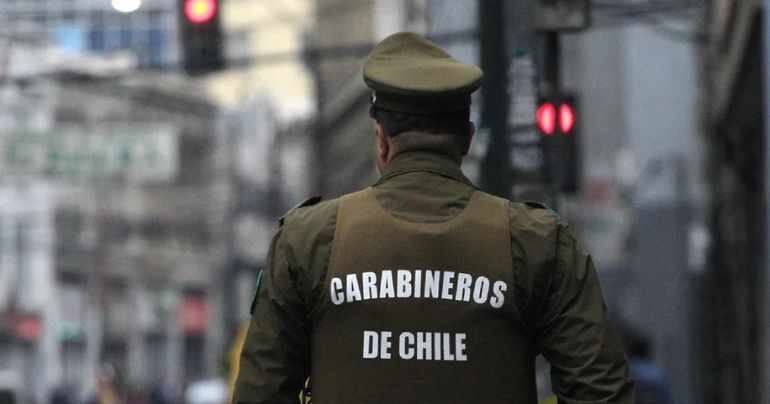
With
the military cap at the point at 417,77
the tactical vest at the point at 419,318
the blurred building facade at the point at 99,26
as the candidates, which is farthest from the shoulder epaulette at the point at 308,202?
the blurred building facade at the point at 99,26

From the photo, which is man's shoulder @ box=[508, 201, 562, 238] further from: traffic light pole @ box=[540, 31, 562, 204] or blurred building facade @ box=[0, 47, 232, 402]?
blurred building facade @ box=[0, 47, 232, 402]

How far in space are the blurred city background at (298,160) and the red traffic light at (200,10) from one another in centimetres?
4

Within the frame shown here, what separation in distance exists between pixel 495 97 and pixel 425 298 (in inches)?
279

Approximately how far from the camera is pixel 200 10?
18547 millimetres

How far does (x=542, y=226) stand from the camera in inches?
168

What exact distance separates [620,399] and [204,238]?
7033 cm

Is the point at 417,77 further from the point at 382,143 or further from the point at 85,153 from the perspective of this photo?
the point at 85,153

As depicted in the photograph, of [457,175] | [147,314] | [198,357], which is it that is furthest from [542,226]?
[198,357]

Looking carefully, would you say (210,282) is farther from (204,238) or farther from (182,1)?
(182,1)

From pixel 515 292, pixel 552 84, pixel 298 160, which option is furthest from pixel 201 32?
pixel 298 160

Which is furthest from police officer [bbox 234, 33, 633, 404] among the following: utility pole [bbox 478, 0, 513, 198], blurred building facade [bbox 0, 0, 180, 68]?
blurred building facade [bbox 0, 0, 180, 68]

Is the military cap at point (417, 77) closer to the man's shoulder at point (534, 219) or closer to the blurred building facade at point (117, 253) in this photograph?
the man's shoulder at point (534, 219)

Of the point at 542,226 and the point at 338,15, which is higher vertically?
the point at 542,226

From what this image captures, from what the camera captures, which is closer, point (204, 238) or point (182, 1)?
point (182, 1)
